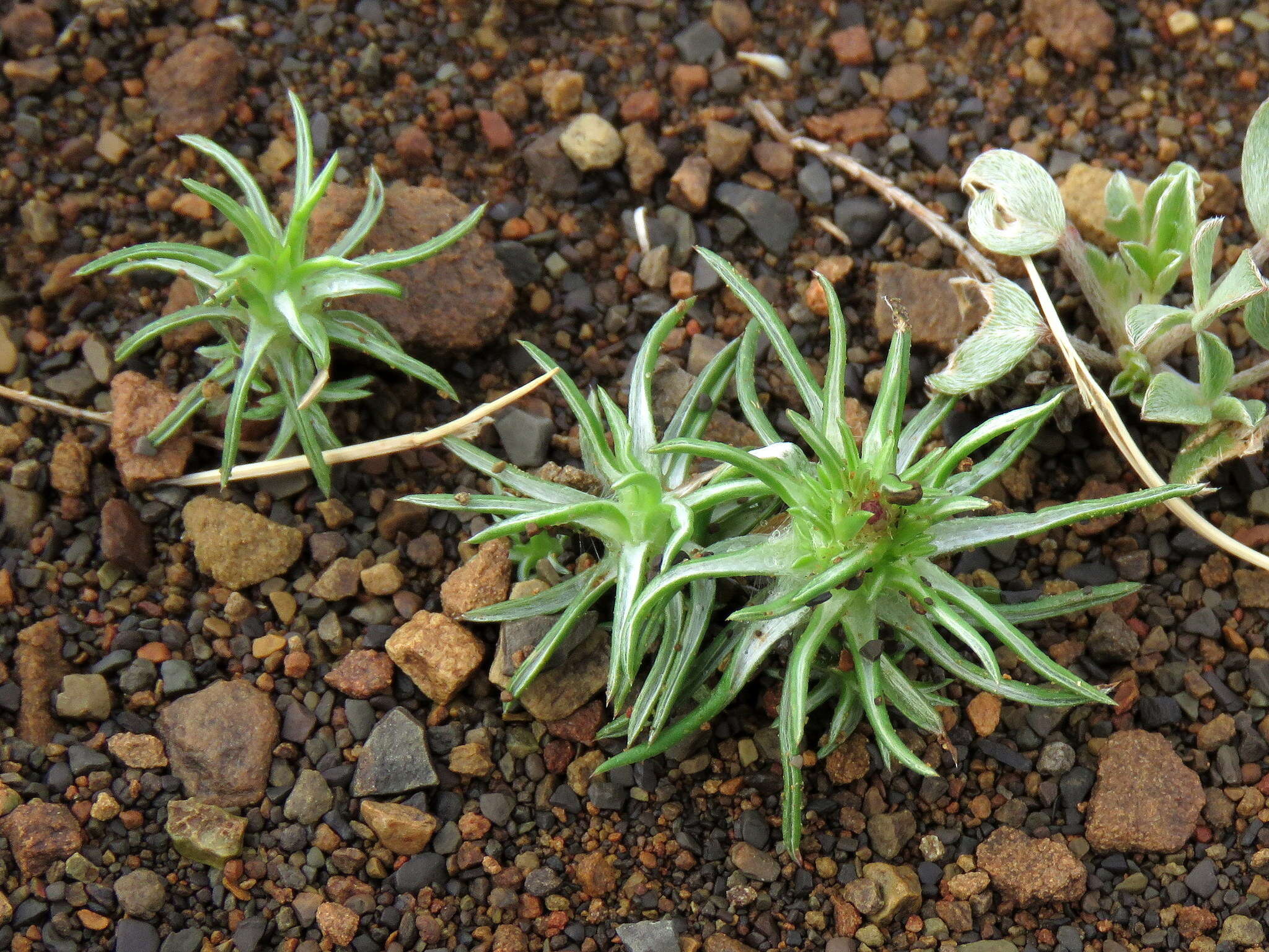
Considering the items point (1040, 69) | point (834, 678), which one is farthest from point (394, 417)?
point (1040, 69)

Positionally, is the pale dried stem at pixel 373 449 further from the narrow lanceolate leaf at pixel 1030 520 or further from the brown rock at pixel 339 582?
the narrow lanceolate leaf at pixel 1030 520

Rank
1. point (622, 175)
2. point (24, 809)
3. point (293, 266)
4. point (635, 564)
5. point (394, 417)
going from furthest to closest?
1. point (622, 175)
2. point (394, 417)
3. point (293, 266)
4. point (24, 809)
5. point (635, 564)

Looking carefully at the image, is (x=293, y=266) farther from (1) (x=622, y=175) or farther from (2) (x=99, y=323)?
(1) (x=622, y=175)

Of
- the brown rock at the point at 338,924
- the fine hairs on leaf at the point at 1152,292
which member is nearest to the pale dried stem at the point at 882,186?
the fine hairs on leaf at the point at 1152,292

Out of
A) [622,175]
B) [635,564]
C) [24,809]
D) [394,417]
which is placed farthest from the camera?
[622,175]

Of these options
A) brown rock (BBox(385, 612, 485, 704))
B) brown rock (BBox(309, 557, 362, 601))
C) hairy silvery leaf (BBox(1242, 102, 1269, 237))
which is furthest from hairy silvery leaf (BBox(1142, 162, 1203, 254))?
brown rock (BBox(309, 557, 362, 601))
